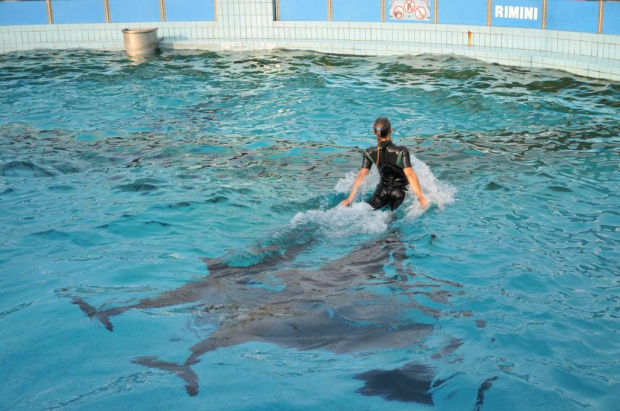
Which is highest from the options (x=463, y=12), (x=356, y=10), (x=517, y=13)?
(x=356, y=10)

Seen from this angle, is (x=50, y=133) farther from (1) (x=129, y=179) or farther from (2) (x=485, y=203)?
(2) (x=485, y=203)

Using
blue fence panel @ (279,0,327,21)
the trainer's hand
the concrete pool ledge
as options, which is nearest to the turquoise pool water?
the trainer's hand

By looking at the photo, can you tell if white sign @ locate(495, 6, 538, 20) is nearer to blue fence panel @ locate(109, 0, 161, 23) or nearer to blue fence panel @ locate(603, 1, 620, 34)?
blue fence panel @ locate(603, 1, 620, 34)

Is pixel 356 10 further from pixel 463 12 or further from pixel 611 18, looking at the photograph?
pixel 611 18

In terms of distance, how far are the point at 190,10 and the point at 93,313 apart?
1598 cm

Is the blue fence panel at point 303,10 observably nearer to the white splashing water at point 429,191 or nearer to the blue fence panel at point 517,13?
the blue fence panel at point 517,13

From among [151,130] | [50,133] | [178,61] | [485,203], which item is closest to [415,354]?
[485,203]

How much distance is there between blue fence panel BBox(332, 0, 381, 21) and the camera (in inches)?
751

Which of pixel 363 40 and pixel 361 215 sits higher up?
pixel 363 40

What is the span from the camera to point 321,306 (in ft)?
20.1

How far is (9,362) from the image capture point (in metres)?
5.46

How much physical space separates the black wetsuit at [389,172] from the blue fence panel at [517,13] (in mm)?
10238

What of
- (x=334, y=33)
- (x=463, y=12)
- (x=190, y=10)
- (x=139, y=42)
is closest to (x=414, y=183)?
(x=463, y=12)

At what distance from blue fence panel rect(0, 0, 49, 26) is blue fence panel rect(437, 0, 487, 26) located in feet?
39.6
